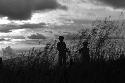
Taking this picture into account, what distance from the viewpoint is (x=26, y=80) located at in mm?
4332

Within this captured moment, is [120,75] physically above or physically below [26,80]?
above

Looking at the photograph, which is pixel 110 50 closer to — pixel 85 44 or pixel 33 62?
pixel 85 44

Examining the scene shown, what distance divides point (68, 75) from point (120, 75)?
0.84 meters

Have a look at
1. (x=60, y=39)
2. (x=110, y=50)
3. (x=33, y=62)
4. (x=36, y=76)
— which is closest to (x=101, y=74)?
(x=36, y=76)

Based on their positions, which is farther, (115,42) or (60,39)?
(60,39)

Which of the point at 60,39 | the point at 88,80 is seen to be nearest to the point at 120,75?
the point at 88,80

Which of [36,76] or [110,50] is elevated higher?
[110,50]

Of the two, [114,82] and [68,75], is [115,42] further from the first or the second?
[114,82]

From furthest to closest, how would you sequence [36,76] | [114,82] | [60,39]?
1. [60,39]
2. [36,76]
3. [114,82]

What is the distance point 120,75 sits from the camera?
115 inches

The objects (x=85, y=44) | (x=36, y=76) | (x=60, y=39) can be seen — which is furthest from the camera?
(x=60, y=39)

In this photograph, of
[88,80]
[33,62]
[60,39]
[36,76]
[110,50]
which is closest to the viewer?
[88,80]

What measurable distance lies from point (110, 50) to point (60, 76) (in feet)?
5.80

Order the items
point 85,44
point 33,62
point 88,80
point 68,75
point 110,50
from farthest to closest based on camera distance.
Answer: point 85,44
point 33,62
point 110,50
point 68,75
point 88,80
